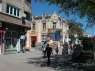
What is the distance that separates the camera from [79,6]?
20.3 meters

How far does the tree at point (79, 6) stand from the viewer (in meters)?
19.7

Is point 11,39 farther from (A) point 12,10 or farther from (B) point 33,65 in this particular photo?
→ (B) point 33,65

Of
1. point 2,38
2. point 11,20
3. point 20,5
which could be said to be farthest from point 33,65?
point 20,5

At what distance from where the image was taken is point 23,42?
152ft

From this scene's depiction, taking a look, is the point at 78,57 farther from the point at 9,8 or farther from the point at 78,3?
the point at 9,8

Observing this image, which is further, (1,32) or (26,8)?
(26,8)

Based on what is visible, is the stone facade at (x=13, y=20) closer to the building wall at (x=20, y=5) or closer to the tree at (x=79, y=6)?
the building wall at (x=20, y=5)

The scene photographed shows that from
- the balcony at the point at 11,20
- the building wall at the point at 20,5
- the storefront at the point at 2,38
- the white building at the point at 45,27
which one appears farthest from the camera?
the white building at the point at 45,27

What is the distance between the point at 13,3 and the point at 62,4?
20790 millimetres

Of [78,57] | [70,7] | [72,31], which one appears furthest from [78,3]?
[72,31]

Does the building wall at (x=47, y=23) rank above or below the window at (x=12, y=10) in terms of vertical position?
above

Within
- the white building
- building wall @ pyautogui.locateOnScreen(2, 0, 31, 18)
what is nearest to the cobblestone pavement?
building wall @ pyautogui.locateOnScreen(2, 0, 31, 18)

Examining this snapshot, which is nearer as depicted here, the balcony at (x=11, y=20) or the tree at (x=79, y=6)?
the tree at (x=79, y=6)

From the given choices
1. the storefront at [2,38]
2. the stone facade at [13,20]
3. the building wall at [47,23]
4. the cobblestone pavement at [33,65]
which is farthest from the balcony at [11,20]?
the building wall at [47,23]
